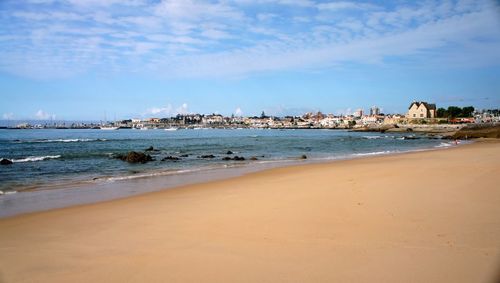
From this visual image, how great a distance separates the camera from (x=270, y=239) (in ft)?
18.6

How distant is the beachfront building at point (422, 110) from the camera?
393 feet

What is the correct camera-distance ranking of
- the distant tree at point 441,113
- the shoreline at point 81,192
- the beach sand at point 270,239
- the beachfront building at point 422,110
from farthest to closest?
1. the distant tree at point 441,113
2. the beachfront building at point 422,110
3. the shoreline at point 81,192
4. the beach sand at point 270,239

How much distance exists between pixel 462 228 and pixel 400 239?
1251 mm

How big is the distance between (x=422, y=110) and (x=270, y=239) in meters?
129

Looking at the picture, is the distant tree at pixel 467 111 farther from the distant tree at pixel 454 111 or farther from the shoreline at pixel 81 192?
the shoreline at pixel 81 192

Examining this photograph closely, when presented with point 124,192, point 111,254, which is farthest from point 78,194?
point 111,254

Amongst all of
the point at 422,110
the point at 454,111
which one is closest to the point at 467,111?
the point at 454,111

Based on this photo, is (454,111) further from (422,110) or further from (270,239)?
(270,239)

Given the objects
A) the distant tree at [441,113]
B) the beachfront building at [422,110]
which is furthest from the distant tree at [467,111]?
the beachfront building at [422,110]

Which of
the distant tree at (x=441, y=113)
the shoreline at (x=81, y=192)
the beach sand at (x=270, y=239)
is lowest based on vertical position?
the shoreline at (x=81, y=192)

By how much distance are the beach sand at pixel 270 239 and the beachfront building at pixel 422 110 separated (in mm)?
121812

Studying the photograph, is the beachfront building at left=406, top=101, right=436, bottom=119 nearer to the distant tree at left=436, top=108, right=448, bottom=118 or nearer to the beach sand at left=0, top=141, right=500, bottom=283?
the distant tree at left=436, top=108, right=448, bottom=118

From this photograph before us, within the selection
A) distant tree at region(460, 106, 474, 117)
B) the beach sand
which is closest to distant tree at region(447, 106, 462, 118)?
distant tree at region(460, 106, 474, 117)

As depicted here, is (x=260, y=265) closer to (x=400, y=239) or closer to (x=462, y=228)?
(x=400, y=239)
